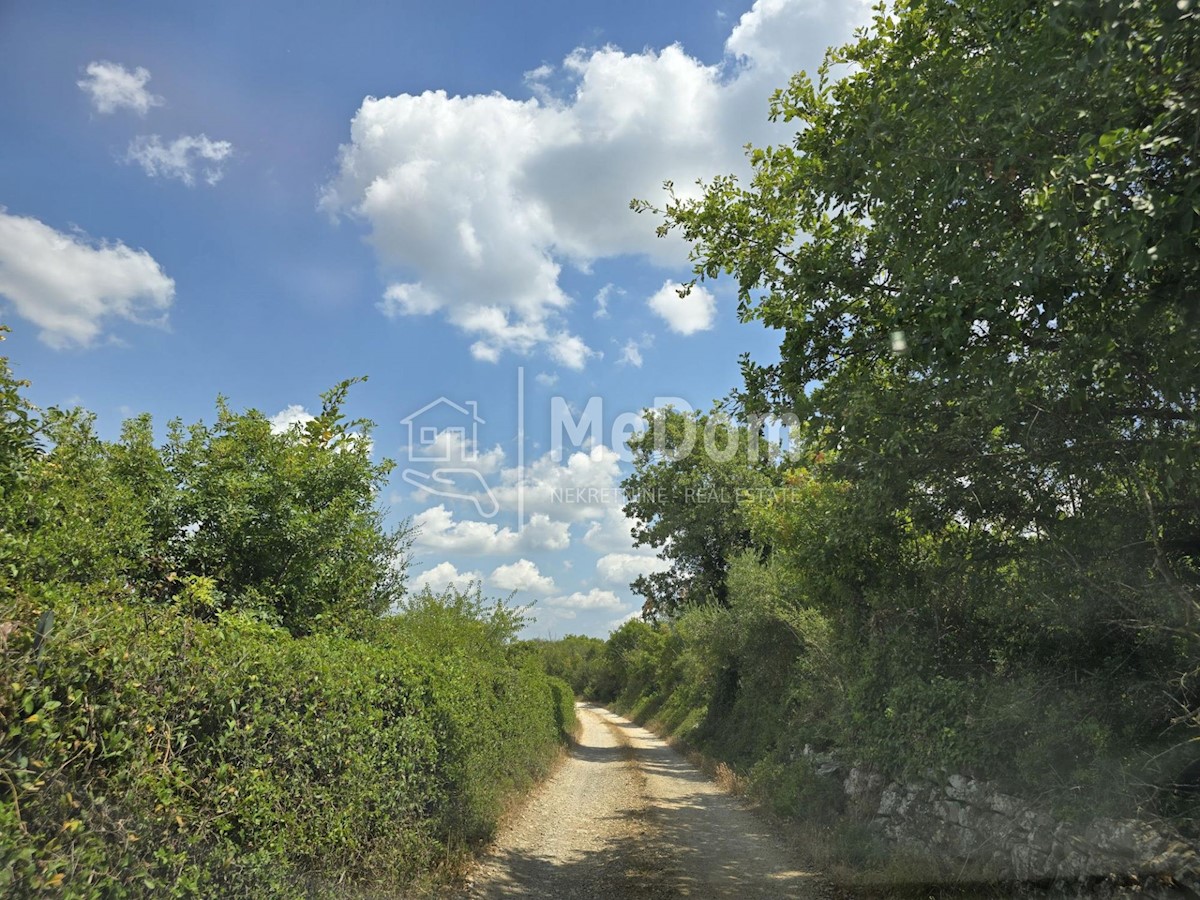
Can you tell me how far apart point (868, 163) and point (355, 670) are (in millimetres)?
6578

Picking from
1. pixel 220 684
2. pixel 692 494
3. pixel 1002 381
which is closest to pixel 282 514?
pixel 220 684

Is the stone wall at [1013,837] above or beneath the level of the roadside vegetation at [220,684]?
beneath

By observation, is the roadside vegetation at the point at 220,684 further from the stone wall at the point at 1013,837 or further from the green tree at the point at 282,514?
the stone wall at the point at 1013,837

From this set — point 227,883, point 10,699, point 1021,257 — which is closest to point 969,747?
A: point 1021,257

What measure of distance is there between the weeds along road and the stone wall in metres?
1.43

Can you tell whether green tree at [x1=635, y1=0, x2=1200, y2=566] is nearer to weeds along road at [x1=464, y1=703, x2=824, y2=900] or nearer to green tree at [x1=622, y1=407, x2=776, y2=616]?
weeds along road at [x1=464, y1=703, x2=824, y2=900]

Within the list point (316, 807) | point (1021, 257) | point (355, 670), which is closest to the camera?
point (1021, 257)

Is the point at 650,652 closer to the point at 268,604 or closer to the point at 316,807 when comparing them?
the point at 268,604

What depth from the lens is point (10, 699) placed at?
2947 mm

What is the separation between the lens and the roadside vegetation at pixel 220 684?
324 cm

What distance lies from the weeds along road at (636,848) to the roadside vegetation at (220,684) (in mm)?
751

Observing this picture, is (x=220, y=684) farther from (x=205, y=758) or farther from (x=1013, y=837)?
(x=1013, y=837)

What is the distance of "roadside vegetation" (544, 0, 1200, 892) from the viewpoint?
4.62 m

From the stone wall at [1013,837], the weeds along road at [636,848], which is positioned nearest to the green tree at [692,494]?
the weeds along road at [636,848]
